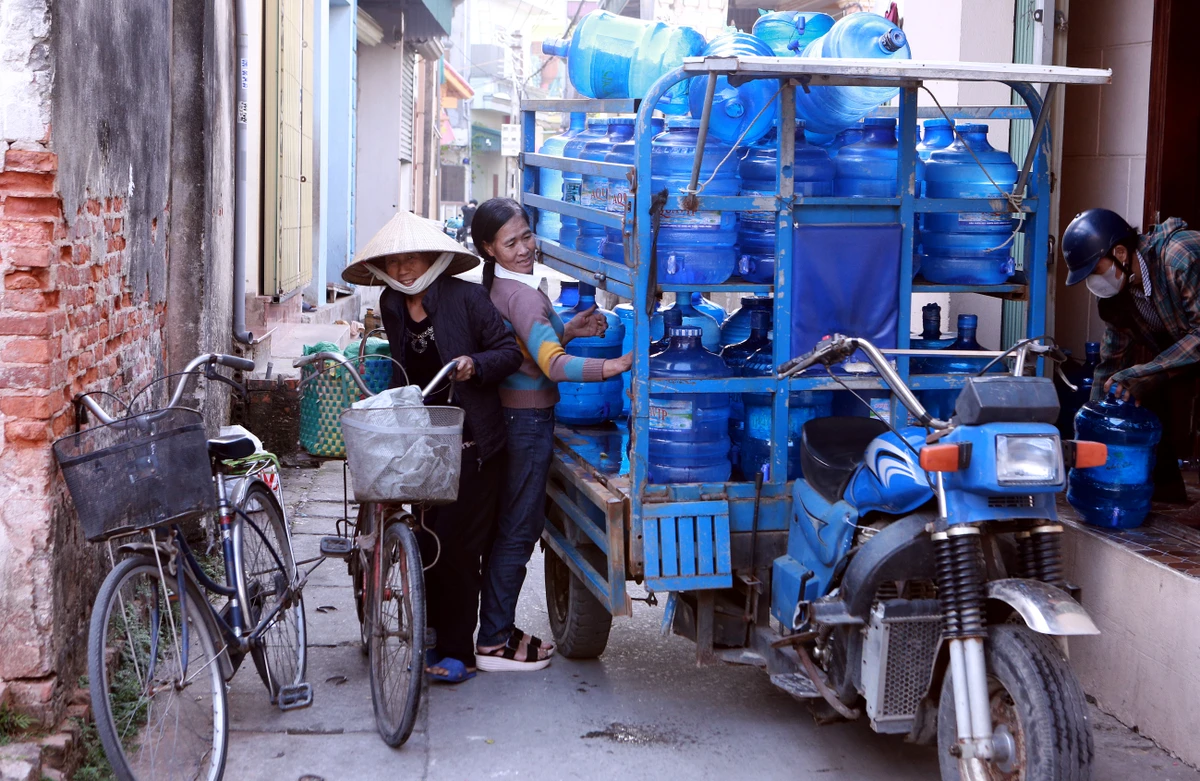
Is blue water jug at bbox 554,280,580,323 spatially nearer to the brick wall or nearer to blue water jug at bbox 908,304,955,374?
blue water jug at bbox 908,304,955,374

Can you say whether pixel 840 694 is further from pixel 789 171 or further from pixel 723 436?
pixel 789 171

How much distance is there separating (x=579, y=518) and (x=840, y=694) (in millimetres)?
1346

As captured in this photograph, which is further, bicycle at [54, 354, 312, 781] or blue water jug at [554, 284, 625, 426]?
blue water jug at [554, 284, 625, 426]

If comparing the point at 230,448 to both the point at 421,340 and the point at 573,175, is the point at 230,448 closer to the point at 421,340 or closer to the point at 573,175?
the point at 421,340

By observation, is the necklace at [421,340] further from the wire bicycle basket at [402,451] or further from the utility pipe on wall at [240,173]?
the utility pipe on wall at [240,173]

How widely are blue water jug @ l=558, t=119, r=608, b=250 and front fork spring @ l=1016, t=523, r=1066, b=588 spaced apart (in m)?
2.69

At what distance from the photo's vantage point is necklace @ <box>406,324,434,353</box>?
4.89 meters

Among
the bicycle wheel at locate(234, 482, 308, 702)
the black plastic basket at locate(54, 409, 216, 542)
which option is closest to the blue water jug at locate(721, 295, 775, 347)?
the bicycle wheel at locate(234, 482, 308, 702)

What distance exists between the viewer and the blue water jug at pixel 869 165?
4.63m

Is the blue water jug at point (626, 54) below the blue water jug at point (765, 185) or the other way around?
the other way around

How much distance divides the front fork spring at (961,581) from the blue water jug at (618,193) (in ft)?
5.53

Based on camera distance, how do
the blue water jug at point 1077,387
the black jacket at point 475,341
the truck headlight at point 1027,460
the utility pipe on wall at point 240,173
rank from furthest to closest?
Answer: the utility pipe on wall at point 240,173, the blue water jug at point 1077,387, the black jacket at point 475,341, the truck headlight at point 1027,460

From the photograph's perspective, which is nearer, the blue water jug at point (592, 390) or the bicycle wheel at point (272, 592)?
the bicycle wheel at point (272, 592)

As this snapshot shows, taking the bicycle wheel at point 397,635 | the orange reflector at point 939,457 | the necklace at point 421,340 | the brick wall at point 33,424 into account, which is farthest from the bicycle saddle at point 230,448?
the orange reflector at point 939,457
